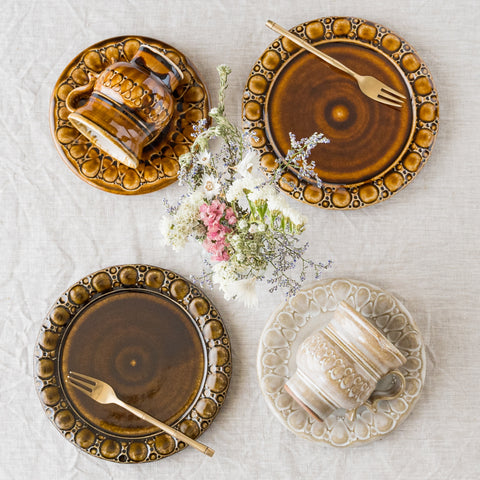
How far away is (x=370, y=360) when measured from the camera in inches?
31.3

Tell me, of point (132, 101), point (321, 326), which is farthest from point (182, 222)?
point (321, 326)

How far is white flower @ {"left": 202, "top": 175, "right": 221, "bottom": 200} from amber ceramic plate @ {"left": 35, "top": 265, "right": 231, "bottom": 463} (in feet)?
0.87

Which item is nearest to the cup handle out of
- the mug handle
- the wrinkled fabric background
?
the wrinkled fabric background

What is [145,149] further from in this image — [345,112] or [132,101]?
[345,112]

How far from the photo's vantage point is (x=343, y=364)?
2.61 feet

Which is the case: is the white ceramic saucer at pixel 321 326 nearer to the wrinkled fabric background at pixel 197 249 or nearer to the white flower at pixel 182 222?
the wrinkled fabric background at pixel 197 249

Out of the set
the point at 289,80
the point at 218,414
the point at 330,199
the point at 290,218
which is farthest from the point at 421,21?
the point at 218,414

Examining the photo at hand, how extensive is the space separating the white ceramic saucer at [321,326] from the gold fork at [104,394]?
0.17m

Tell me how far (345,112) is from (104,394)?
2.13ft

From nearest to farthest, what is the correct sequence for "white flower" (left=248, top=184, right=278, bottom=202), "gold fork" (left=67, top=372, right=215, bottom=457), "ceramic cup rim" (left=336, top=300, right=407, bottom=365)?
"white flower" (left=248, top=184, right=278, bottom=202)
"ceramic cup rim" (left=336, top=300, right=407, bottom=365)
"gold fork" (left=67, top=372, right=215, bottom=457)

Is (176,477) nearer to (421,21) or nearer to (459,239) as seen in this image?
(459,239)

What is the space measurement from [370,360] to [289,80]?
19.5 inches

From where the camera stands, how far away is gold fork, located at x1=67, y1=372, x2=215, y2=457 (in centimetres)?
89

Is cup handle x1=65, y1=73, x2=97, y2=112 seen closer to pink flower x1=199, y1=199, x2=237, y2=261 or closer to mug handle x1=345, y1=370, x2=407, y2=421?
pink flower x1=199, y1=199, x2=237, y2=261
